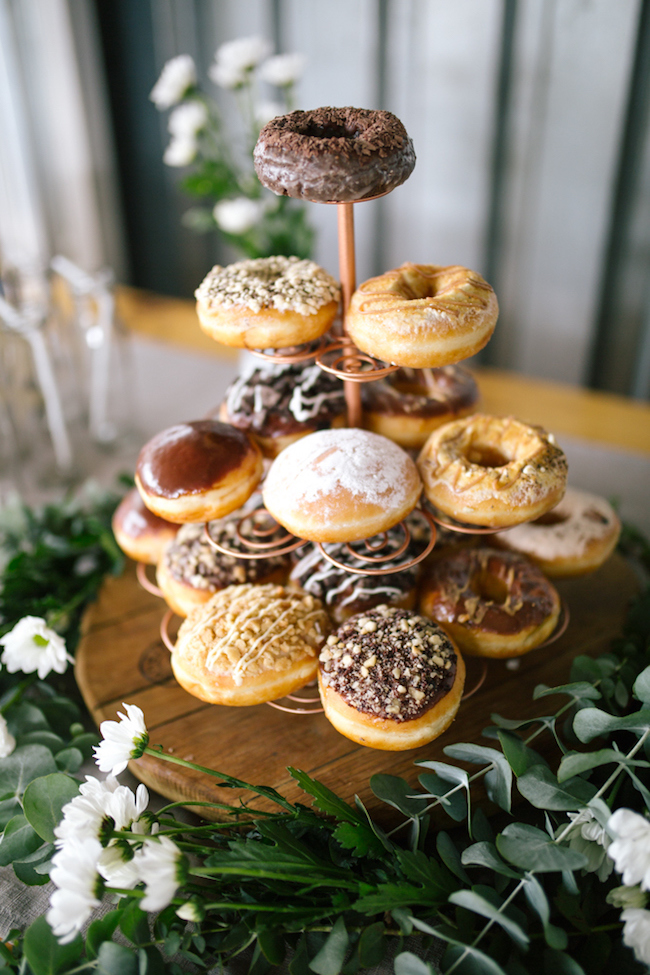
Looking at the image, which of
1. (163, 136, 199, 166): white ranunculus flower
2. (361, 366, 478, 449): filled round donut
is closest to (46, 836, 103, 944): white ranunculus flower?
(361, 366, 478, 449): filled round donut

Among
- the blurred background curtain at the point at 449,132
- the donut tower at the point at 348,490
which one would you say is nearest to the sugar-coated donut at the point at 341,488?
the donut tower at the point at 348,490

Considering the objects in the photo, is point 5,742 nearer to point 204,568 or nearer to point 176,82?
point 204,568

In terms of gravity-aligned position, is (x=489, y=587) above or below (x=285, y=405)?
below

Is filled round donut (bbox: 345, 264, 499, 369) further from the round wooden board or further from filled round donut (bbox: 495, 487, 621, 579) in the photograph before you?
the round wooden board

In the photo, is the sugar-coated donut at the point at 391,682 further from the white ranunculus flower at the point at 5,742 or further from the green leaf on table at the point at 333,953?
the white ranunculus flower at the point at 5,742

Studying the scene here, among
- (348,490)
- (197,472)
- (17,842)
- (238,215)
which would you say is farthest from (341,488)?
(238,215)

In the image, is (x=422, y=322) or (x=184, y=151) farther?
(x=184, y=151)

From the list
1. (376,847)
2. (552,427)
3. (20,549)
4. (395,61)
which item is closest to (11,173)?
(395,61)
